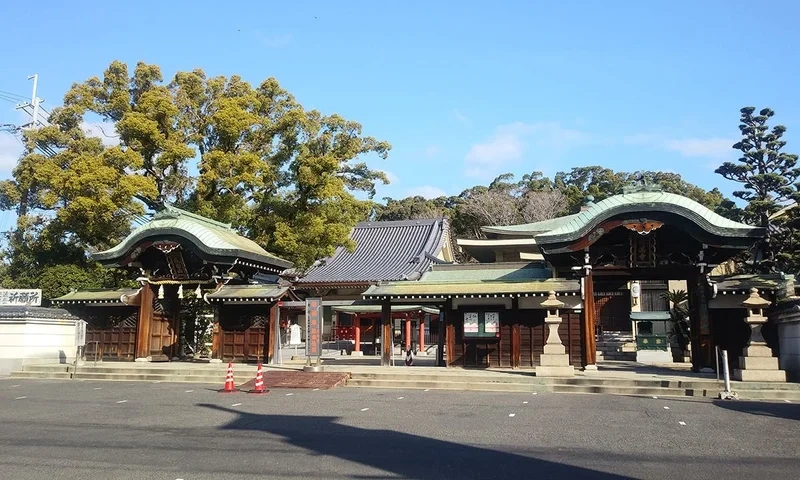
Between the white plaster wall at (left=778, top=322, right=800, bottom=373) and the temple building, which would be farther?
the temple building

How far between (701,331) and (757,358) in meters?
2.62

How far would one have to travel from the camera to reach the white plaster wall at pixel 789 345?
640 inches

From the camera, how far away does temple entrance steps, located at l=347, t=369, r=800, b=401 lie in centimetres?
1495

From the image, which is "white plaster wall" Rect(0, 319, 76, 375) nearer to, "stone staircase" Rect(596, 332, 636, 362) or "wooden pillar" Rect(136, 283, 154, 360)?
"wooden pillar" Rect(136, 283, 154, 360)

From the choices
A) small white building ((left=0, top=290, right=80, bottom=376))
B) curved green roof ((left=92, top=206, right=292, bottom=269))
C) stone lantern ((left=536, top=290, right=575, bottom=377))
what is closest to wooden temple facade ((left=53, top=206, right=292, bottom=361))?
curved green roof ((left=92, top=206, right=292, bottom=269))

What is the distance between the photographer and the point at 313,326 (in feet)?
64.2

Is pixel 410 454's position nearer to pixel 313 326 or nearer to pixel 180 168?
pixel 313 326

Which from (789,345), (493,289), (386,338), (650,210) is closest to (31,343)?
(386,338)

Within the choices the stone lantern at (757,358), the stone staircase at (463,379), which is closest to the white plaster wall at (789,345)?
the stone lantern at (757,358)

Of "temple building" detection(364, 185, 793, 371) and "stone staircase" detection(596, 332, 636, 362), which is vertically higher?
"temple building" detection(364, 185, 793, 371)

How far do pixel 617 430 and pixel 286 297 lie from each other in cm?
1487

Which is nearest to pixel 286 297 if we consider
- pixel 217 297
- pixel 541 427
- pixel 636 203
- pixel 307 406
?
pixel 217 297

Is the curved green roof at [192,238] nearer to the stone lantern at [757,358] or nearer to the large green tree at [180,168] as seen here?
the large green tree at [180,168]

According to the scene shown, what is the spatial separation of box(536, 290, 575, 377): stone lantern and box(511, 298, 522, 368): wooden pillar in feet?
7.98
